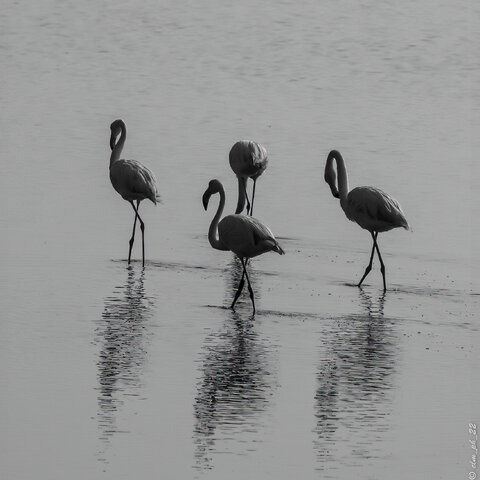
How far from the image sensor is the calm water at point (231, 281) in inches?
334

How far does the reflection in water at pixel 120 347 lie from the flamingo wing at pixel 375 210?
6.43 feet

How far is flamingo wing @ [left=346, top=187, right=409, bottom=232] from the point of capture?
13.0m

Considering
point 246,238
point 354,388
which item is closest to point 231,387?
point 354,388

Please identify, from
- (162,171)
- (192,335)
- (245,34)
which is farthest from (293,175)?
(245,34)

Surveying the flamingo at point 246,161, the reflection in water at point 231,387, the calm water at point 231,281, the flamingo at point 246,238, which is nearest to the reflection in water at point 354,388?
the calm water at point 231,281

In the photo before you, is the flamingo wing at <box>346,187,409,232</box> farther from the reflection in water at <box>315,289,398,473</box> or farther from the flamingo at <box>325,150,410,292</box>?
the reflection in water at <box>315,289,398,473</box>

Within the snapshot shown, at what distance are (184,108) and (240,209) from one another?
719 cm

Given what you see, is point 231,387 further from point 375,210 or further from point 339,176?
point 339,176

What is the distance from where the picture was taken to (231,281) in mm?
13086

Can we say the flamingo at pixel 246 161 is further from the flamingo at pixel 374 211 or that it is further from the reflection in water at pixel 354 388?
the reflection in water at pixel 354 388

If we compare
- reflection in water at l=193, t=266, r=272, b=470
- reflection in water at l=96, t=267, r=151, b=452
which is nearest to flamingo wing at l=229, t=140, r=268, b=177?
reflection in water at l=96, t=267, r=151, b=452

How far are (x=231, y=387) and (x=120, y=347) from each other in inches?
46.4

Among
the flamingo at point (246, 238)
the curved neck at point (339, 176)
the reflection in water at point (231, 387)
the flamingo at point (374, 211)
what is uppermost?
the curved neck at point (339, 176)

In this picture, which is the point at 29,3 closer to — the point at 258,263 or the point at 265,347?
the point at 258,263
